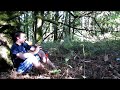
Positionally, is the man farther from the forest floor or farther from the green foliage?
the green foliage

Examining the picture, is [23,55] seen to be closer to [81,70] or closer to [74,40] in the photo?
[81,70]

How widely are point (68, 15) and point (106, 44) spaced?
2.63 ft

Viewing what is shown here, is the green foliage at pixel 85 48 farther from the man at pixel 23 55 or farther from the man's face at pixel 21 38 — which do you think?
the man's face at pixel 21 38

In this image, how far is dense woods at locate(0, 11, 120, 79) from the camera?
355cm

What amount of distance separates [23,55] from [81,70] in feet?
2.60

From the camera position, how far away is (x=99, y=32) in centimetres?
449

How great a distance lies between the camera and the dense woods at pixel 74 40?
11.7ft

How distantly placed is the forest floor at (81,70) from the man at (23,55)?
83 mm

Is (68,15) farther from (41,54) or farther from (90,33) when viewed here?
(41,54)

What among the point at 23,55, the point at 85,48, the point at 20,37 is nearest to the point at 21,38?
the point at 20,37

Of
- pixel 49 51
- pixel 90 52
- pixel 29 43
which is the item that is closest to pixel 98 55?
pixel 90 52

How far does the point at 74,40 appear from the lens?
4.80m

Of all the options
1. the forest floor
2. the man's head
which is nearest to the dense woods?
the forest floor

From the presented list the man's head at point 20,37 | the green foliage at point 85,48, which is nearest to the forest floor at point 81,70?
the green foliage at point 85,48
